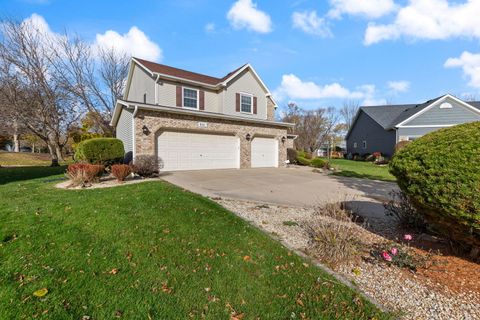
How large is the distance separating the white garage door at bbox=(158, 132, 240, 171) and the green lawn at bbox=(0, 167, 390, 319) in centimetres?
771

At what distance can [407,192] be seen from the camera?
123 inches

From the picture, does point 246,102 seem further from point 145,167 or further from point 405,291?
point 405,291

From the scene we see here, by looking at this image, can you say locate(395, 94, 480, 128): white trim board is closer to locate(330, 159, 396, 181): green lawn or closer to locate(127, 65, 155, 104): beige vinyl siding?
locate(330, 159, 396, 181): green lawn

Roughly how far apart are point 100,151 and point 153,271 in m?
9.26

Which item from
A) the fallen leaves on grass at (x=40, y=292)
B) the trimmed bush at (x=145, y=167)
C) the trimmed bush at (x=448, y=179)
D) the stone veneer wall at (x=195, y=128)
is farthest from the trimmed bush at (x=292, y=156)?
the fallen leaves on grass at (x=40, y=292)

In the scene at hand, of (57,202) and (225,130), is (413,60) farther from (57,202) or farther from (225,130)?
(57,202)

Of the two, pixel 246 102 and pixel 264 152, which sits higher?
pixel 246 102

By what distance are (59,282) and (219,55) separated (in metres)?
14.8

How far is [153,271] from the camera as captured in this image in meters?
2.78

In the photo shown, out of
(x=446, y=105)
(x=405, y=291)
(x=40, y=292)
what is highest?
(x=446, y=105)

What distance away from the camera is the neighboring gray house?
2127 centimetres

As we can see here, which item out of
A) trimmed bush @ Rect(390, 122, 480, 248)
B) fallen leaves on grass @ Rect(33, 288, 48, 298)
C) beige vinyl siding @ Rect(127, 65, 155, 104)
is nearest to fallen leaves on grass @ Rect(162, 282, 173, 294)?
fallen leaves on grass @ Rect(33, 288, 48, 298)

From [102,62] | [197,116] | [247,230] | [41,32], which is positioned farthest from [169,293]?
[102,62]

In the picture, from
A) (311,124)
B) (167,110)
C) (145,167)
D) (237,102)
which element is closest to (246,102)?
(237,102)
